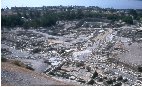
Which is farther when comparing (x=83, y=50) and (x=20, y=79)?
(x=83, y=50)

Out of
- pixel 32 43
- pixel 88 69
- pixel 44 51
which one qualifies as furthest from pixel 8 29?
pixel 88 69

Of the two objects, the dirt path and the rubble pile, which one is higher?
the dirt path

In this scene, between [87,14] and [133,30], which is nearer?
[133,30]

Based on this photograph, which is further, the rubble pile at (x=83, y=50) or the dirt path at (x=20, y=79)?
the rubble pile at (x=83, y=50)

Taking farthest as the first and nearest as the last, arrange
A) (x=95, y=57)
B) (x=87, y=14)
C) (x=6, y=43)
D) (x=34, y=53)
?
(x=87, y=14) < (x=6, y=43) < (x=34, y=53) < (x=95, y=57)

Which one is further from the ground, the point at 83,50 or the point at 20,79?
the point at 20,79

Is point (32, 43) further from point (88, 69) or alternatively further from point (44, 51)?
point (88, 69)

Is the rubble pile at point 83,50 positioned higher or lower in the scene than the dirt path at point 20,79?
lower

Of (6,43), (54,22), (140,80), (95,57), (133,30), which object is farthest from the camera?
(54,22)

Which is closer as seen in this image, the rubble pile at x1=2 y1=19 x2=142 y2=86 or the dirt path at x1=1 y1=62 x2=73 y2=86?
the dirt path at x1=1 y1=62 x2=73 y2=86
